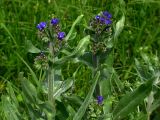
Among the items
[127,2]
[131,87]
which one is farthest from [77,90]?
[127,2]

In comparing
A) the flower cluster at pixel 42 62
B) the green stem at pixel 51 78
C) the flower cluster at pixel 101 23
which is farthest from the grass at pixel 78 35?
the flower cluster at pixel 42 62

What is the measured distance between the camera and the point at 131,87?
9.55ft

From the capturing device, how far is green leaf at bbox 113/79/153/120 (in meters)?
2.37

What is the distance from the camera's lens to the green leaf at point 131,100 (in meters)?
2.37

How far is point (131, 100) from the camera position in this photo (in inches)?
95.7

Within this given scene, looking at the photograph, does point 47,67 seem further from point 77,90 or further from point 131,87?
point 77,90

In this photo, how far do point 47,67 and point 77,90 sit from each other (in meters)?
1.06

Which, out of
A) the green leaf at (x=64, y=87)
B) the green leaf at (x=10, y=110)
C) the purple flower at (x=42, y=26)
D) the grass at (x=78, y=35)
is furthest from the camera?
the grass at (x=78, y=35)

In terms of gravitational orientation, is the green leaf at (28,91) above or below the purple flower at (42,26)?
below

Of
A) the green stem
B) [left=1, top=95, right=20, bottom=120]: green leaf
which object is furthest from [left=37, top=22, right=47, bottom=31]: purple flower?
[left=1, top=95, right=20, bottom=120]: green leaf

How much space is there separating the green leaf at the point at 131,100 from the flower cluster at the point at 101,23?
0.36m

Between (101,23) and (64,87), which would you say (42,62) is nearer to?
(64,87)

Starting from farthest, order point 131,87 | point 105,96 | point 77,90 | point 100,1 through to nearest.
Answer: point 100,1 < point 77,90 < point 131,87 < point 105,96

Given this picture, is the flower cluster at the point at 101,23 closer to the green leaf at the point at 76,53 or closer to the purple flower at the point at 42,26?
the green leaf at the point at 76,53
